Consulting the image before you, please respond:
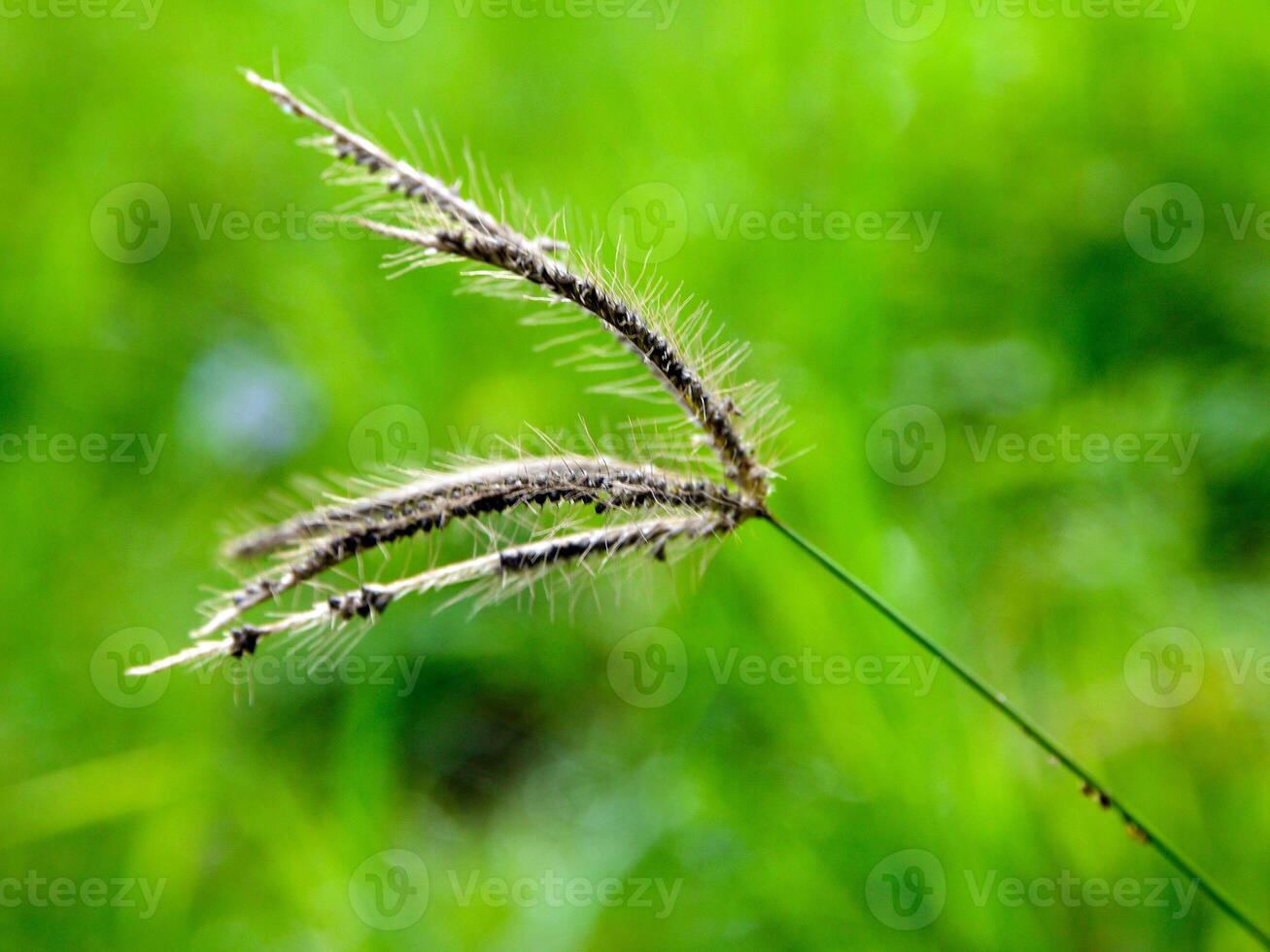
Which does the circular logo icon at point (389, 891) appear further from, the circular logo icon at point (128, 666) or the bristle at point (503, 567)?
the bristle at point (503, 567)

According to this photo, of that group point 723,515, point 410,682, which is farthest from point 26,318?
point 723,515

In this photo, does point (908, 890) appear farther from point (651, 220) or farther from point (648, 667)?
point (651, 220)

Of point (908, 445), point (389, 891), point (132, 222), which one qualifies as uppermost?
point (132, 222)

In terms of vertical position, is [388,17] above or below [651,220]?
above

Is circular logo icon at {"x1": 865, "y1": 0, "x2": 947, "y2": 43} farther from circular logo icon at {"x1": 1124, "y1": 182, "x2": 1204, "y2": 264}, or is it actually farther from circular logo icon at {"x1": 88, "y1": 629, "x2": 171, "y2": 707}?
circular logo icon at {"x1": 88, "y1": 629, "x2": 171, "y2": 707}

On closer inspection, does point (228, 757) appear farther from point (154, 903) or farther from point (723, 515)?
point (723, 515)

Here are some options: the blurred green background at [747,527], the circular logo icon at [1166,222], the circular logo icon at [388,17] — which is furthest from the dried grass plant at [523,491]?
the circular logo icon at [388,17]

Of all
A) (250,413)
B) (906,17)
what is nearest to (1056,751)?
(250,413)
